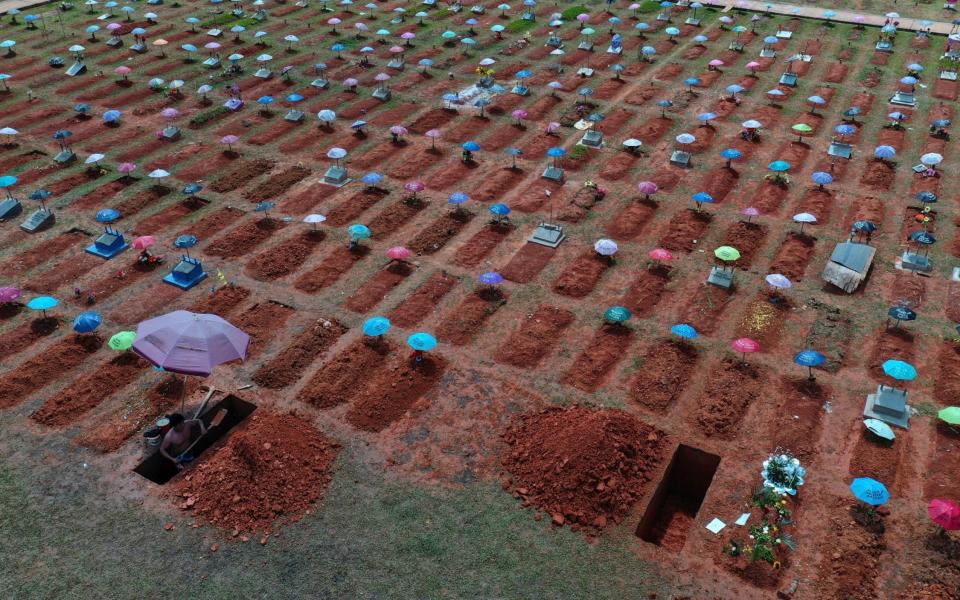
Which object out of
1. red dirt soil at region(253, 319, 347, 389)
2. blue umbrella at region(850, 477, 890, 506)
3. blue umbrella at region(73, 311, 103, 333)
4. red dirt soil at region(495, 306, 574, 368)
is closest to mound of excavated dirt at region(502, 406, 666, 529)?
red dirt soil at region(495, 306, 574, 368)

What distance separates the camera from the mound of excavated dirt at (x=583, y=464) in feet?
77.8

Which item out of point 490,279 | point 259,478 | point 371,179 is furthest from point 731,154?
point 259,478

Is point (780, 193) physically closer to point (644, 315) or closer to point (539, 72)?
point (644, 315)

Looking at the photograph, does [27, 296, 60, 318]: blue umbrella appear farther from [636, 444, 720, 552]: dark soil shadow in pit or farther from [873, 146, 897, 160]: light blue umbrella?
[873, 146, 897, 160]: light blue umbrella

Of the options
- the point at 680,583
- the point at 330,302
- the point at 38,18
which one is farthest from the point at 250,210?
the point at 38,18

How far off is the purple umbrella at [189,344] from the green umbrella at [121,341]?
3.54 metres

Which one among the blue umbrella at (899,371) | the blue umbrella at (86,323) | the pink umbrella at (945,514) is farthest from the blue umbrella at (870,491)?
the blue umbrella at (86,323)

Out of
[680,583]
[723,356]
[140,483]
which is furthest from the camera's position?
[723,356]

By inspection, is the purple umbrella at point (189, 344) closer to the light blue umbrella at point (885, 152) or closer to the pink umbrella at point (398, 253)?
the pink umbrella at point (398, 253)

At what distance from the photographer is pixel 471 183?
43.0 metres

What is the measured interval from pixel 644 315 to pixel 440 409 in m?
10.9

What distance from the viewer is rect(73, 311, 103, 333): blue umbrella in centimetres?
3027

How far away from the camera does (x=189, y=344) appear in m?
24.5

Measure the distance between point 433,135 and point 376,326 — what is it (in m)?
20.2
